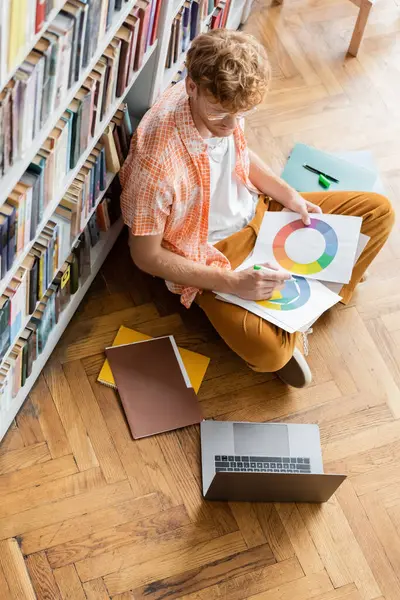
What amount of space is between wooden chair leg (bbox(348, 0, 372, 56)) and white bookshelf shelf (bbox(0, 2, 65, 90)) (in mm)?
1632

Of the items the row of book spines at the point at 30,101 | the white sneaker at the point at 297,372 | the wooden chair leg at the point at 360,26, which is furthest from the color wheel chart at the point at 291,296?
the wooden chair leg at the point at 360,26

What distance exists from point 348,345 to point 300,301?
0.31 metres

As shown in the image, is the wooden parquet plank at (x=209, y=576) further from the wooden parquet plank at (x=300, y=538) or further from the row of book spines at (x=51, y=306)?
the row of book spines at (x=51, y=306)

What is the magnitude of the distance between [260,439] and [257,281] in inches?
16.4

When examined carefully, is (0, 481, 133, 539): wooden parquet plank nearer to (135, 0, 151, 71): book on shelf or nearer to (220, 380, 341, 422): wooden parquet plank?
(220, 380, 341, 422): wooden parquet plank

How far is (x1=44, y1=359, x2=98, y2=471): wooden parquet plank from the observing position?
198 centimetres

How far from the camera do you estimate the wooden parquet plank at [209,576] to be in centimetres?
184

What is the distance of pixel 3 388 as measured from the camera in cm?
178

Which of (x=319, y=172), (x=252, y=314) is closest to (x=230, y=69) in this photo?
(x=252, y=314)

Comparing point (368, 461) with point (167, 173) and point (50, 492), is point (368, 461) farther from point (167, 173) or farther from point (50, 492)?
point (167, 173)

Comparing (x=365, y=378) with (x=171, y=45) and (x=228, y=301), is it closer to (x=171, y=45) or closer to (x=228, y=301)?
(x=228, y=301)

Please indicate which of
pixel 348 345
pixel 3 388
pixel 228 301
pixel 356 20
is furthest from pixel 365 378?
pixel 356 20

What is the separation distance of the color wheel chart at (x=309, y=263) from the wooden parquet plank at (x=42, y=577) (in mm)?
909

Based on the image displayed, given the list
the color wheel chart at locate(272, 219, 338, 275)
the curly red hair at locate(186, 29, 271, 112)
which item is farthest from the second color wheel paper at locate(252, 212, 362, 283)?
the curly red hair at locate(186, 29, 271, 112)
